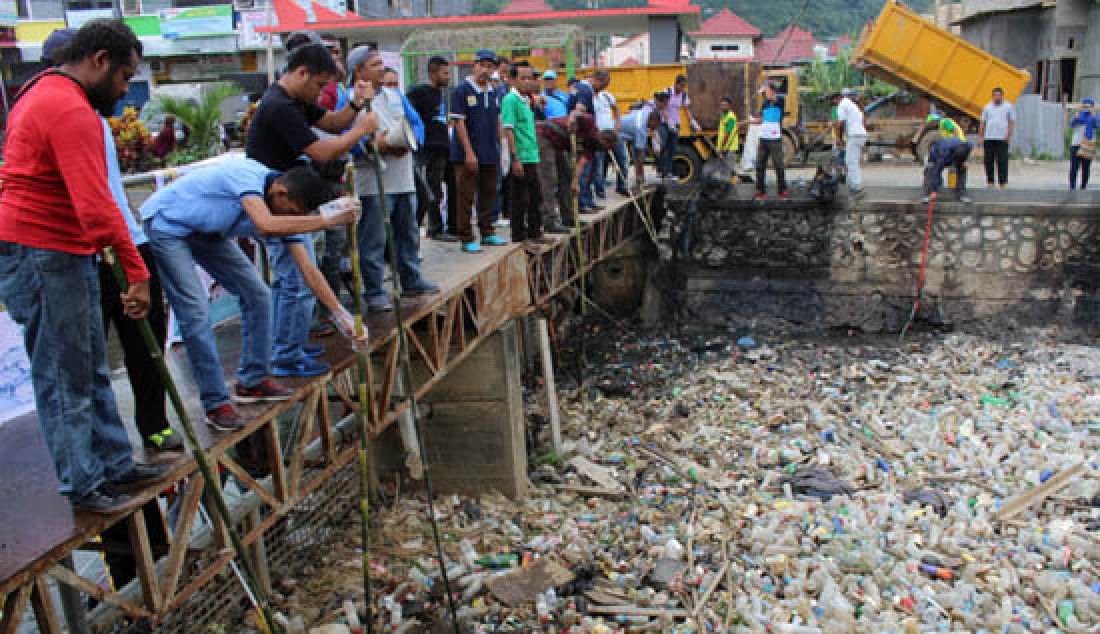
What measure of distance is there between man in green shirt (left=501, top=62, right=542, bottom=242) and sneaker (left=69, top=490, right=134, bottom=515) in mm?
5249

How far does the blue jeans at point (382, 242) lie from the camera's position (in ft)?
19.9

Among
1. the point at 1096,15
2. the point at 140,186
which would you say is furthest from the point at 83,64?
the point at 1096,15

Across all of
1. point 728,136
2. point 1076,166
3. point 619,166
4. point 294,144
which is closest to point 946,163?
point 1076,166

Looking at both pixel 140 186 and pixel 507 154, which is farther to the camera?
pixel 507 154

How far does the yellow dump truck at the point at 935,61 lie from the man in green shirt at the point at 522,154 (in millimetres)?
11882

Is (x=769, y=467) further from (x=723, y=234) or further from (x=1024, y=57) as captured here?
(x=1024, y=57)

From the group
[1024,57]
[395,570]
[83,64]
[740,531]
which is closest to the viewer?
[83,64]

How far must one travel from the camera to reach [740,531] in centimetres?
798

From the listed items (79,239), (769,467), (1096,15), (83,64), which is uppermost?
(1096,15)

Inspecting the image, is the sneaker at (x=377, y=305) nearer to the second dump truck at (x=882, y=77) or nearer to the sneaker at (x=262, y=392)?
the sneaker at (x=262, y=392)

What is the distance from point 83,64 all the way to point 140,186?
323 cm

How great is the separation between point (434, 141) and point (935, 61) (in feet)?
44.3

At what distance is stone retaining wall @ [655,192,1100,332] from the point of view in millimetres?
13094

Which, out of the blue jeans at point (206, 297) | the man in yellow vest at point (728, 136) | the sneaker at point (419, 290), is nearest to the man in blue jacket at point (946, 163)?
the man in yellow vest at point (728, 136)
